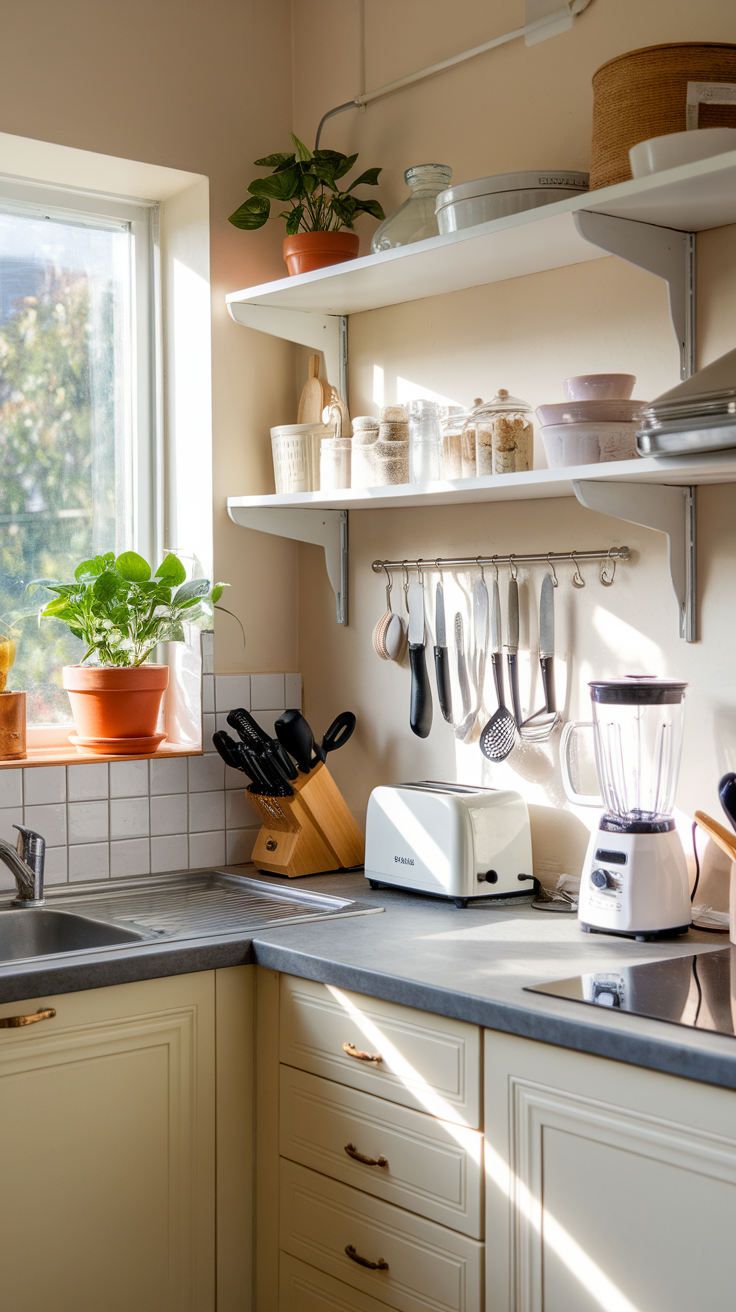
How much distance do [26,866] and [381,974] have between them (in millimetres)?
825

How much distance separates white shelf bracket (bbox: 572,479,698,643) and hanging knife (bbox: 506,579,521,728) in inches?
14.1

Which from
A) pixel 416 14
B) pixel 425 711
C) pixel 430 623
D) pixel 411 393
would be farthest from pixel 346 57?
pixel 425 711

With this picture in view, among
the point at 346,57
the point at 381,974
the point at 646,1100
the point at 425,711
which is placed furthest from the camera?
the point at 346,57

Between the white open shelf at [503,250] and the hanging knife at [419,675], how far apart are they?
0.61 metres

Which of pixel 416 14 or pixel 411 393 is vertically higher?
pixel 416 14

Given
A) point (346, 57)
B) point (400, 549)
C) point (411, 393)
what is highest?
point (346, 57)

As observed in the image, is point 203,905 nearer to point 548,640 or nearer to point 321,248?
point 548,640

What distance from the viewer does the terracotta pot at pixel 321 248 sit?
2486mm

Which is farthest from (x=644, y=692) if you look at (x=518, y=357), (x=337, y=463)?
(x=337, y=463)

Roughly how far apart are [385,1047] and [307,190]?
173 cm

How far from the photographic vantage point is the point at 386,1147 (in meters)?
1.74

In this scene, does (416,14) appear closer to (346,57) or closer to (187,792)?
(346,57)

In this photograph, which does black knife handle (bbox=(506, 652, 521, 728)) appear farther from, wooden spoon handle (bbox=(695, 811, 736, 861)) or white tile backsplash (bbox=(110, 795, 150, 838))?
white tile backsplash (bbox=(110, 795, 150, 838))

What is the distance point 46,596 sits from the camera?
2652 millimetres
